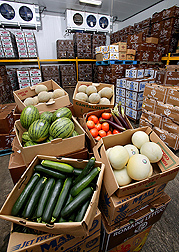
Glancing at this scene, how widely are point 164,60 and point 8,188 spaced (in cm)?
513

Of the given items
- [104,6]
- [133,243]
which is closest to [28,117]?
[133,243]

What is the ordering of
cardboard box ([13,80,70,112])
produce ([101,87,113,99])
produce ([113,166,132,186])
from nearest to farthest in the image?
produce ([113,166,132,186]) < cardboard box ([13,80,70,112]) < produce ([101,87,113,99])

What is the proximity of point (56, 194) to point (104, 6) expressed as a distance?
6885mm

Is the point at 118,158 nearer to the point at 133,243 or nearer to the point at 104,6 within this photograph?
the point at 133,243

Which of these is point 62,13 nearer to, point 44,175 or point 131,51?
point 131,51

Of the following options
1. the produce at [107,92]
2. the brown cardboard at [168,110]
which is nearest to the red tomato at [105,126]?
the produce at [107,92]

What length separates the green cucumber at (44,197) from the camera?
74 cm

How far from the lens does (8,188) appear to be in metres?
1.78

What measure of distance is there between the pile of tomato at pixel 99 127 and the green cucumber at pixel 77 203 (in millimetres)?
557

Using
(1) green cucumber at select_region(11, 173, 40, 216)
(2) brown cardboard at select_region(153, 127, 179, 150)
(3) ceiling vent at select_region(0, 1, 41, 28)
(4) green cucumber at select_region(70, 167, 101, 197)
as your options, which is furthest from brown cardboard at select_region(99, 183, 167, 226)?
(3) ceiling vent at select_region(0, 1, 41, 28)

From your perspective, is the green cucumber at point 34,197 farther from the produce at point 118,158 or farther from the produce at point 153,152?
the produce at point 153,152

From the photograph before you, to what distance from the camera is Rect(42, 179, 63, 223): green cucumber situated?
722mm

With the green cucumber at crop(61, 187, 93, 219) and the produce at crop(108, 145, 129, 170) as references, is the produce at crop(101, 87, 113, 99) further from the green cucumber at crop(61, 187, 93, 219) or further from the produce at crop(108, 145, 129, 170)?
the green cucumber at crop(61, 187, 93, 219)

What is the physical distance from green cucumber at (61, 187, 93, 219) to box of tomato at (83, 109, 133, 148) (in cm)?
54
